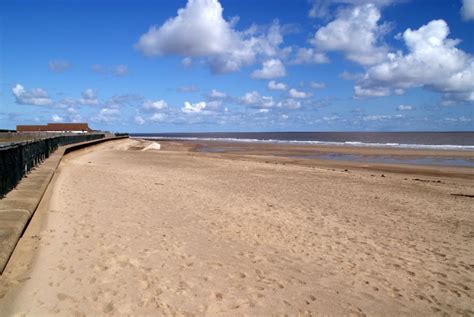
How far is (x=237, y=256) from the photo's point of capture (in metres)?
5.89

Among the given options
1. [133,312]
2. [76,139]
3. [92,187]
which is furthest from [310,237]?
[76,139]

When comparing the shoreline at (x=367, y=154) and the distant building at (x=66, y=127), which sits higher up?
the distant building at (x=66, y=127)

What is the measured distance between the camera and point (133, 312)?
399cm

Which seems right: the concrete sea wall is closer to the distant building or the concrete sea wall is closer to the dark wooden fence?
the dark wooden fence

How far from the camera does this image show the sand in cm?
433

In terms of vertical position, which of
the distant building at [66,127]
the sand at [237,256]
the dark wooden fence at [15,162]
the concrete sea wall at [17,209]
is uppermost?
the distant building at [66,127]

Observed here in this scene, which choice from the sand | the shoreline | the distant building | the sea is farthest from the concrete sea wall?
the distant building

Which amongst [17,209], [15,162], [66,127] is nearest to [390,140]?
[66,127]

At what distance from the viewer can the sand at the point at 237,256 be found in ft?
14.2

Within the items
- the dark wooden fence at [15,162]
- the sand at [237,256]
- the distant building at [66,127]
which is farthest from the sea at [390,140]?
the dark wooden fence at [15,162]

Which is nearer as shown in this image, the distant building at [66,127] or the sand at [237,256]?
the sand at [237,256]

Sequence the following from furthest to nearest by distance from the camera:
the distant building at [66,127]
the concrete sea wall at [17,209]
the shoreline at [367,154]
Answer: the distant building at [66,127], the shoreline at [367,154], the concrete sea wall at [17,209]

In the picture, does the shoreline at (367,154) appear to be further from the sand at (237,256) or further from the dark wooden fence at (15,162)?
the dark wooden fence at (15,162)

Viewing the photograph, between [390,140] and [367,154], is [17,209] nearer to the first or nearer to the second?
[367,154]
